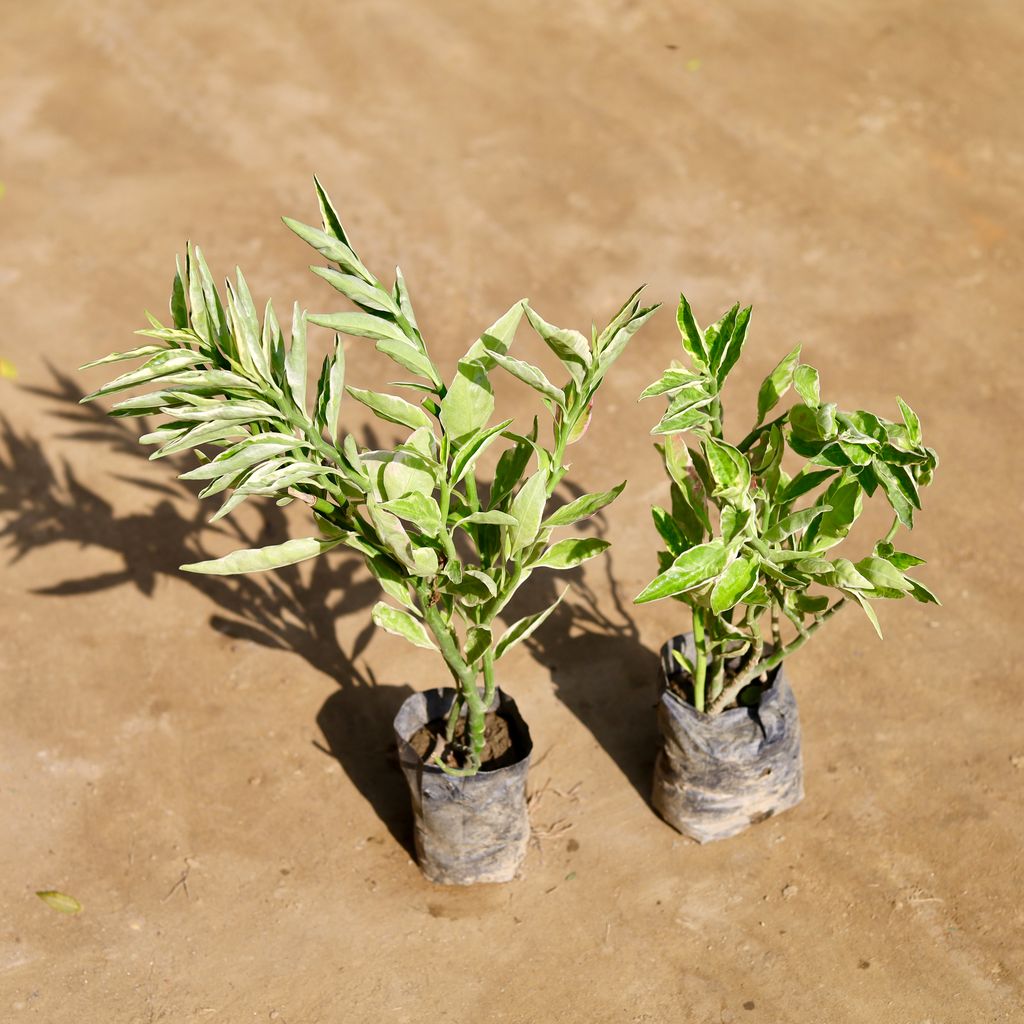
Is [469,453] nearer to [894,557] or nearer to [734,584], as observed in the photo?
[734,584]

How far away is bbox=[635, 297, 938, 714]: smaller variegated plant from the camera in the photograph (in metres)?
2.68

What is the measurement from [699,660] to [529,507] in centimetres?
85

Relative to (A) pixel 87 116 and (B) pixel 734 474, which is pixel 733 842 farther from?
(A) pixel 87 116

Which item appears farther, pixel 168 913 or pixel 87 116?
pixel 87 116

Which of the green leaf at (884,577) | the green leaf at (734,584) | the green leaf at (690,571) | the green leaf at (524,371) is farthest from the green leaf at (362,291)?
the green leaf at (884,577)

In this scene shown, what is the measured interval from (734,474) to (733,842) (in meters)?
1.44

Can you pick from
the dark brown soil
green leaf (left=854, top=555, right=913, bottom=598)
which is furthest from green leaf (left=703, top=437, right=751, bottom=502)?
the dark brown soil

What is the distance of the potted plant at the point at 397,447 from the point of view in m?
2.53

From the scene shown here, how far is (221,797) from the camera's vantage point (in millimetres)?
3898

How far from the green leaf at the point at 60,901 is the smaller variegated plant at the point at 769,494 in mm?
1971

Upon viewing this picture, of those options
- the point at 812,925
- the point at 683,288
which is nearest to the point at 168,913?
the point at 812,925

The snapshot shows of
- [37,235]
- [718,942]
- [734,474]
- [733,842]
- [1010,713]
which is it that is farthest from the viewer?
[37,235]

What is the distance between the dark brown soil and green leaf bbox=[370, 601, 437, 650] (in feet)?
1.41

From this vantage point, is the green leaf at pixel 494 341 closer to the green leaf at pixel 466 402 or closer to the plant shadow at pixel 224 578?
the green leaf at pixel 466 402
